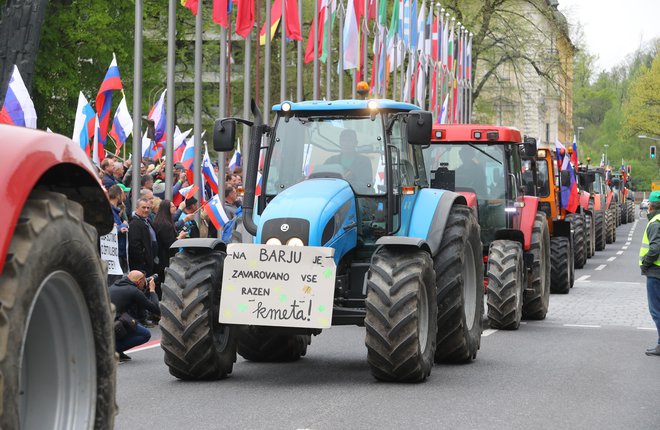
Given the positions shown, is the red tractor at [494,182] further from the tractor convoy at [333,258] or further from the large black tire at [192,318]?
the large black tire at [192,318]

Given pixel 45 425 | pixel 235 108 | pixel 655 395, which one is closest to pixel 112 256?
pixel 655 395

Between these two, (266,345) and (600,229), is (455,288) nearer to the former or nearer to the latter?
(266,345)

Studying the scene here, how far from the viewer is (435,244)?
11531mm

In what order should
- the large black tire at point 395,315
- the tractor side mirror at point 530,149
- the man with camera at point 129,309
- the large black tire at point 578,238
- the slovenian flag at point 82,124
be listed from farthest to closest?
the large black tire at point 578,238 < the slovenian flag at point 82,124 < the tractor side mirror at point 530,149 < the man with camera at point 129,309 < the large black tire at point 395,315

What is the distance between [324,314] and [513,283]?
5524 millimetres

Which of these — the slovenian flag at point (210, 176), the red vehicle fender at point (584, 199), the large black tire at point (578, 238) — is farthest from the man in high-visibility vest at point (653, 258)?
the red vehicle fender at point (584, 199)

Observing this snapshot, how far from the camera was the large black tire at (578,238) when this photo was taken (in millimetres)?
28842

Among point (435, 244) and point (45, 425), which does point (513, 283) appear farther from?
point (45, 425)

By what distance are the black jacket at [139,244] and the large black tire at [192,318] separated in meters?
5.47

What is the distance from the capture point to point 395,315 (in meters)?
10.1

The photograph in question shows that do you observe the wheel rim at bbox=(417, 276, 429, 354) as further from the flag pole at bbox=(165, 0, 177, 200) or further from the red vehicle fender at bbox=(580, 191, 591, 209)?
the red vehicle fender at bbox=(580, 191, 591, 209)

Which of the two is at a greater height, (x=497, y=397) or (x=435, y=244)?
(x=435, y=244)

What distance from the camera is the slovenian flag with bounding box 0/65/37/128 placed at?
58.0 feet

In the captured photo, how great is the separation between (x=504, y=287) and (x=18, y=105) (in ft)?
23.3
